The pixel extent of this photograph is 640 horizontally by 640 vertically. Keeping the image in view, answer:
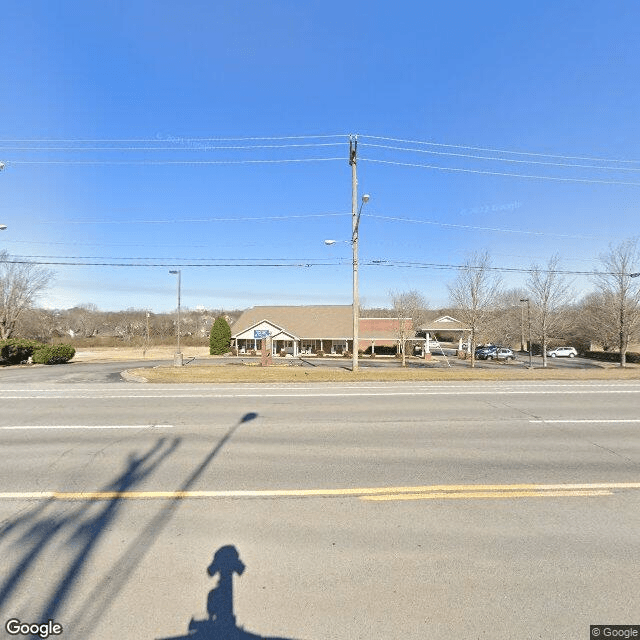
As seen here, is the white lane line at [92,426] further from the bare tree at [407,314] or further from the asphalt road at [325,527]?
the bare tree at [407,314]

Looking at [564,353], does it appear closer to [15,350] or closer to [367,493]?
[367,493]

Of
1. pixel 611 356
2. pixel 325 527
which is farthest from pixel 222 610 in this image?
pixel 611 356

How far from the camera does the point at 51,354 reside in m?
30.1

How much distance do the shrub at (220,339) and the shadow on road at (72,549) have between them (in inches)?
1592

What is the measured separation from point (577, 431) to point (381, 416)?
422 centimetres

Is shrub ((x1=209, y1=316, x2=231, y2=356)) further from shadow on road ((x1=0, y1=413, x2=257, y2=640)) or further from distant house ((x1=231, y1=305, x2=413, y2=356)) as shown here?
shadow on road ((x1=0, y1=413, x2=257, y2=640))

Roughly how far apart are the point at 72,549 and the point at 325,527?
2.53 meters

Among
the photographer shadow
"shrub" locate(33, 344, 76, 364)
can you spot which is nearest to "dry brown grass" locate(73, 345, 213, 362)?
"shrub" locate(33, 344, 76, 364)

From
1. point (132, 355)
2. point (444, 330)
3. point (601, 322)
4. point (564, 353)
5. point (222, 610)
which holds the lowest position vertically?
point (132, 355)

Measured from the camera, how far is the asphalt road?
2740mm

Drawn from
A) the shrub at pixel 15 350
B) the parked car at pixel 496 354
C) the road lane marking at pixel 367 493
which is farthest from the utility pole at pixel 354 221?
the parked car at pixel 496 354

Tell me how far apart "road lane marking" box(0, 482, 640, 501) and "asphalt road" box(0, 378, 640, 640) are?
3cm

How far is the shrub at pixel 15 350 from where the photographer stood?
A: 28562mm

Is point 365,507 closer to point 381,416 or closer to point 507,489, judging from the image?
point 507,489
